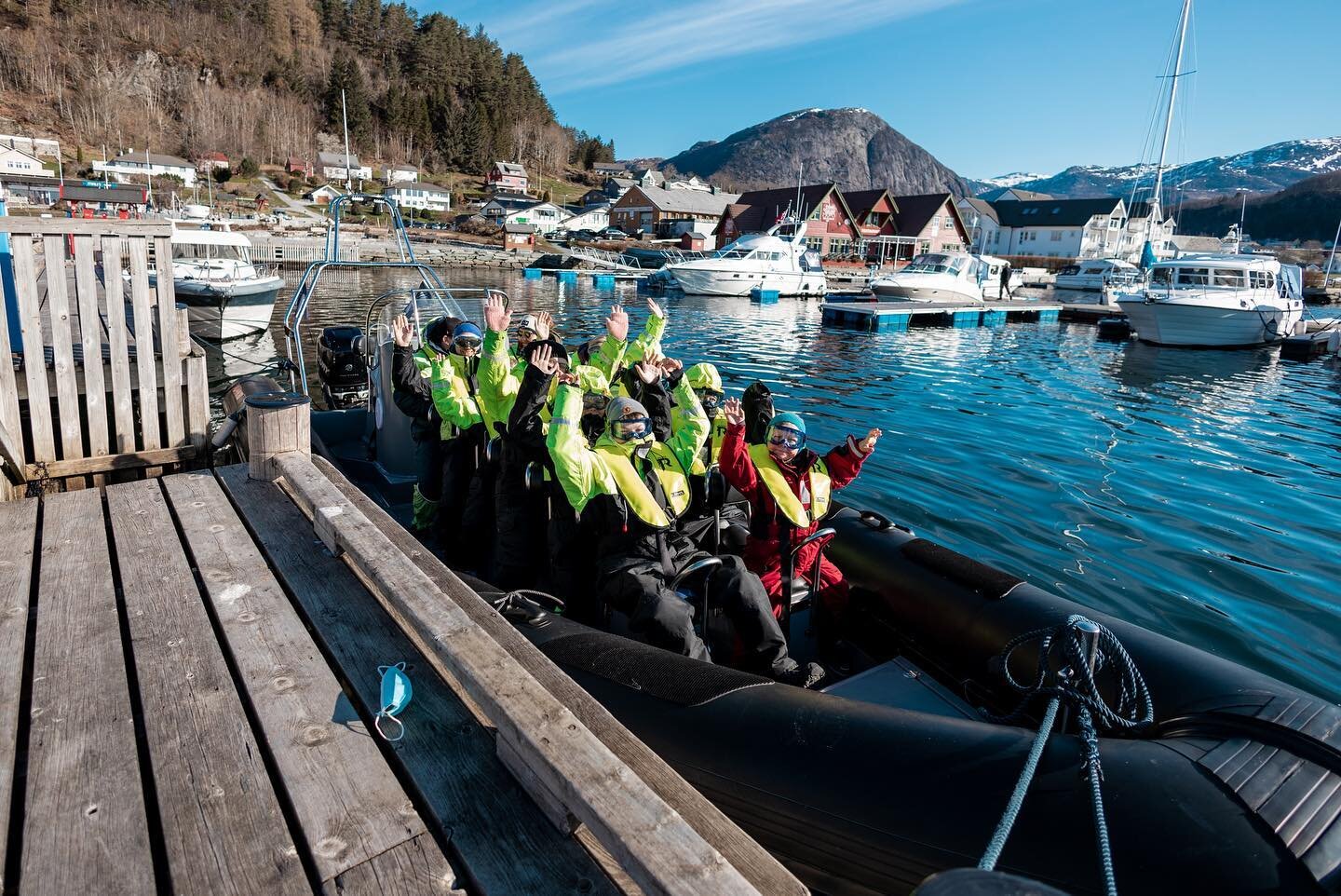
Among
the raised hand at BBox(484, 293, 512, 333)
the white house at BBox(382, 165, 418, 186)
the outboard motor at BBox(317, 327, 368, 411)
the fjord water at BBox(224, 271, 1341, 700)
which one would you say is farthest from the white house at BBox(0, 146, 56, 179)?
the raised hand at BBox(484, 293, 512, 333)

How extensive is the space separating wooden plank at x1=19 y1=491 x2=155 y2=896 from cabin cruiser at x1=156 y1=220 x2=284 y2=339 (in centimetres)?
1721

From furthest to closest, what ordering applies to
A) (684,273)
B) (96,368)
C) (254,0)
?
(254,0) → (684,273) → (96,368)

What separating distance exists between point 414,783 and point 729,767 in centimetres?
97

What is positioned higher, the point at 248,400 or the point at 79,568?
the point at 248,400

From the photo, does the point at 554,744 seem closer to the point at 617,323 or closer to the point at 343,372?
the point at 617,323

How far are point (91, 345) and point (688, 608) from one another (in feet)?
10.5

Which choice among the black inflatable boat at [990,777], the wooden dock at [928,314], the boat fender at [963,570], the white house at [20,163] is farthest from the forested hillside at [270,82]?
the black inflatable boat at [990,777]

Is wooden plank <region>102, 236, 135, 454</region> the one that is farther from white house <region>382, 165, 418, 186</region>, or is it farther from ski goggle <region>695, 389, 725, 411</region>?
white house <region>382, 165, 418, 186</region>

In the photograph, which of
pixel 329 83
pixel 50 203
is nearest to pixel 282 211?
pixel 50 203

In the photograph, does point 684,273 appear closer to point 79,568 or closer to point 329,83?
point 79,568

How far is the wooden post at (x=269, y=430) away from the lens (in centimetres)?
360

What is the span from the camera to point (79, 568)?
104 inches

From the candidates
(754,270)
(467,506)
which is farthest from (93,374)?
(754,270)

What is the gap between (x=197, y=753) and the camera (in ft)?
5.87
